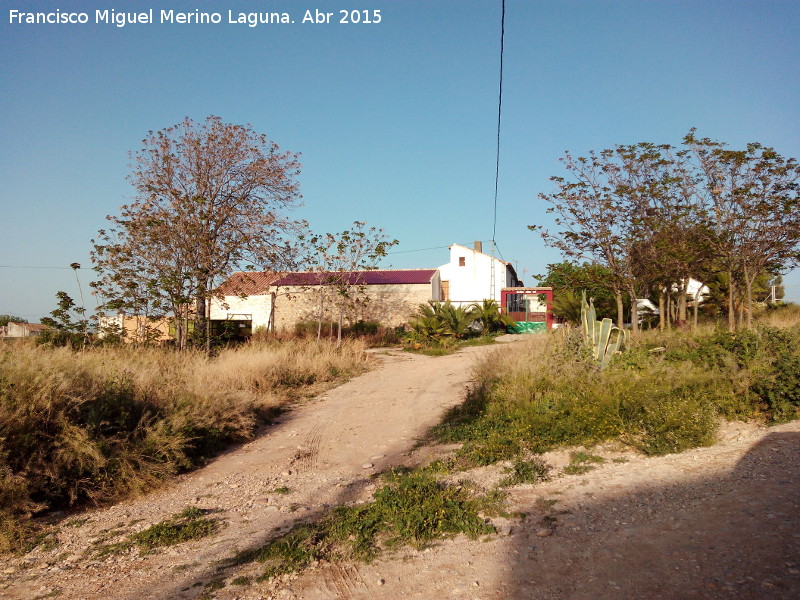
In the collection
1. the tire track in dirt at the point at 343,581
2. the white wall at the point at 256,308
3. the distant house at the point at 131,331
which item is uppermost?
the white wall at the point at 256,308

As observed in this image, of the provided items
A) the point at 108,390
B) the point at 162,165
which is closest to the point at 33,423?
the point at 108,390

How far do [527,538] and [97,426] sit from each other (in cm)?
476

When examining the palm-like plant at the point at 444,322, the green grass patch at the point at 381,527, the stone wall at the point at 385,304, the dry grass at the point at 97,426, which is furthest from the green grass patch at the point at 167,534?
the stone wall at the point at 385,304

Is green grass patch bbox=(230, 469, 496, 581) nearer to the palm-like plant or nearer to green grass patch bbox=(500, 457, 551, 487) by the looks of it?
green grass patch bbox=(500, 457, 551, 487)

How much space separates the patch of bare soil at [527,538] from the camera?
3.64 metres

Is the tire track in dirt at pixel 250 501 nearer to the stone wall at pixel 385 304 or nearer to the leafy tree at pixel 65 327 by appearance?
the leafy tree at pixel 65 327

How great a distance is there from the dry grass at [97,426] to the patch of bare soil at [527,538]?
1.16 ft

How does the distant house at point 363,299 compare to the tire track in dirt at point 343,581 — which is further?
the distant house at point 363,299

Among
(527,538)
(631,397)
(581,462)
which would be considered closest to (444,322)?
(631,397)

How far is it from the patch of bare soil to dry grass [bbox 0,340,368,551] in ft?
1.16

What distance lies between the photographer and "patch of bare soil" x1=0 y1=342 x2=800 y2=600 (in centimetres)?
364

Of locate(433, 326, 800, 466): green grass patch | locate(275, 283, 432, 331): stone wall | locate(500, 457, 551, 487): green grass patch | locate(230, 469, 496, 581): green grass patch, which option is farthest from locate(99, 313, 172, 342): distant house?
locate(275, 283, 432, 331): stone wall

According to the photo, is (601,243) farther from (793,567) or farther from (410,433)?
(793,567)

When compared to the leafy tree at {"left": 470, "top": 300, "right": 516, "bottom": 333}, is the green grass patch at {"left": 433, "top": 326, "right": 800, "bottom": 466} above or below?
below
